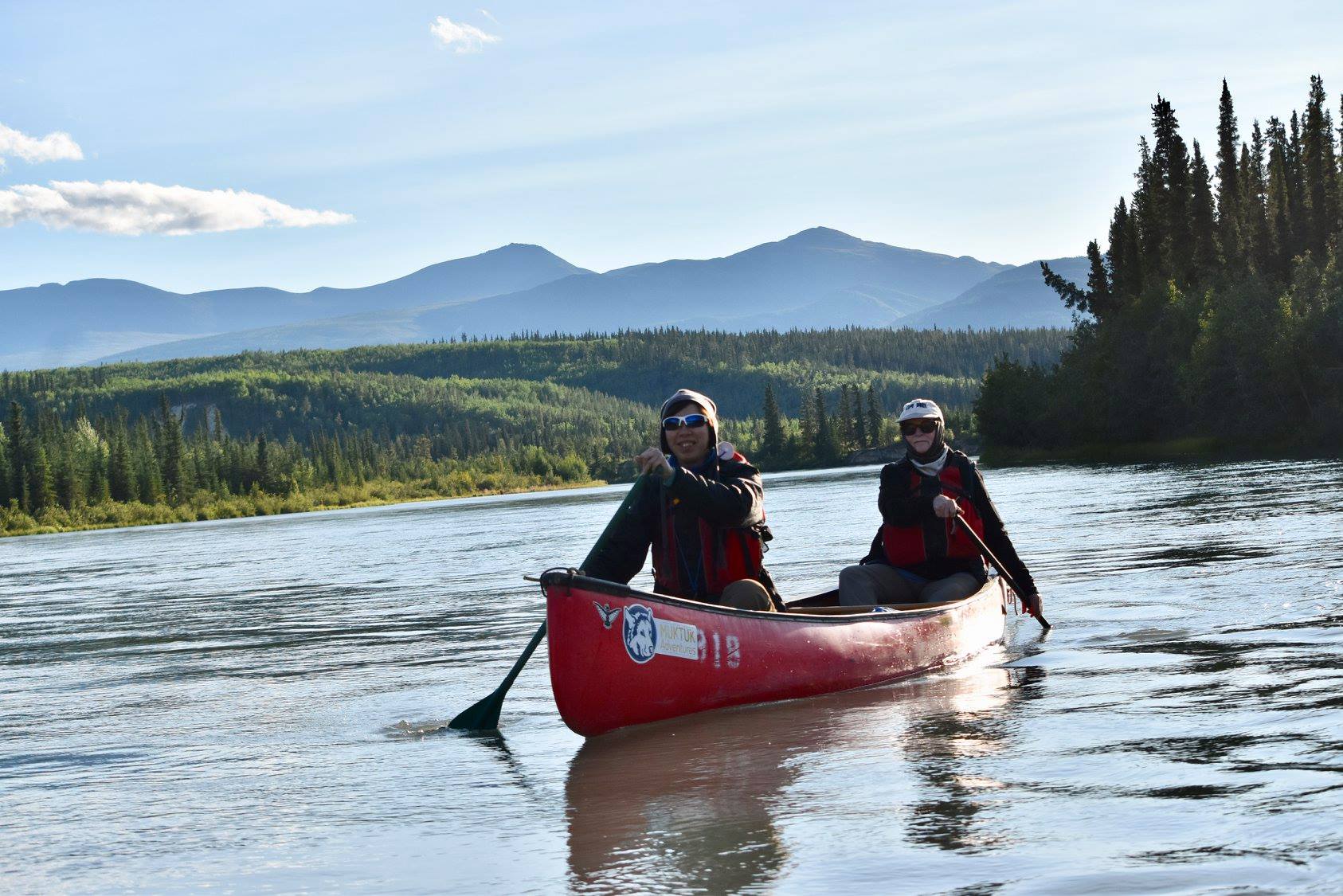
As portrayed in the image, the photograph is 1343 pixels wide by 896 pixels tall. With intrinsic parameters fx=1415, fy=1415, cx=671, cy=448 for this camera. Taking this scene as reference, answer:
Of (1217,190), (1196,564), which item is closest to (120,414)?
(1217,190)

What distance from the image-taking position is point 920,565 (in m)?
13.8

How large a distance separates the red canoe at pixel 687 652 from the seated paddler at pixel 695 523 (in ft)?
1.38

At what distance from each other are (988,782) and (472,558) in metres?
29.4

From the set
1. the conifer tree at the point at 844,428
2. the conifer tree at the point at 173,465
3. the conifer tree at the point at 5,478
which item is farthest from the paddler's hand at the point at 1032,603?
the conifer tree at the point at 844,428

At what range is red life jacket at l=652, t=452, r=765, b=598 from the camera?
10961mm

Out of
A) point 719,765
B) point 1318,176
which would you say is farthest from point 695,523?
point 1318,176

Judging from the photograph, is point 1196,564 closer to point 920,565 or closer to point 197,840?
point 920,565

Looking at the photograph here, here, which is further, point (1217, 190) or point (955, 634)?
point (1217, 190)

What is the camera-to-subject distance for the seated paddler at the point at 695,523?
10211 mm

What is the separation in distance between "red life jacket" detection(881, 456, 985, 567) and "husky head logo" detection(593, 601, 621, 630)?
4.39 metres

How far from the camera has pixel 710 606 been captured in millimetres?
10156

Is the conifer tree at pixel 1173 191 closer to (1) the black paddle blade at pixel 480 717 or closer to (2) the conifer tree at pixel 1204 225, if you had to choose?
(2) the conifer tree at pixel 1204 225

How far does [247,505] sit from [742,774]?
151435mm

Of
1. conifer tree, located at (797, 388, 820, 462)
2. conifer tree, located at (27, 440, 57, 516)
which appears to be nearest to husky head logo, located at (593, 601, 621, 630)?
conifer tree, located at (27, 440, 57, 516)
